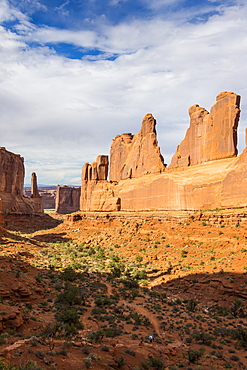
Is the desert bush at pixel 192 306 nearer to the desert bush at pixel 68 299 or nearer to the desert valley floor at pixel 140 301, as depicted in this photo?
the desert valley floor at pixel 140 301

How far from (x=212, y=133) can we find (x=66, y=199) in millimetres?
96138

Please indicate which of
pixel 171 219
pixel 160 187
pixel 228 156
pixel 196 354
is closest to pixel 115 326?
pixel 196 354

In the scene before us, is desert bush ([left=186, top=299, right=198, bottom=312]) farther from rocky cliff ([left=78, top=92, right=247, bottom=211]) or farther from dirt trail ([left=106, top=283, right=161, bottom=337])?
rocky cliff ([left=78, top=92, right=247, bottom=211])

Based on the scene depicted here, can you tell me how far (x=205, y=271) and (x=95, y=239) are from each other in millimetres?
23804

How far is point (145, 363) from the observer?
9.30 m

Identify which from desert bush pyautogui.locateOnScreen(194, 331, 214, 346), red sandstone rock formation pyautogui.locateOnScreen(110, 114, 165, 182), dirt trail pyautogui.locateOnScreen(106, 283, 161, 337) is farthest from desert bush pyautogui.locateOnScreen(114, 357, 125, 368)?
red sandstone rock formation pyautogui.locateOnScreen(110, 114, 165, 182)

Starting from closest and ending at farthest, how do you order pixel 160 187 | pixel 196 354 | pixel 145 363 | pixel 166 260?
pixel 145 363
pixel 196 354
pixel 166 260
pixel 160 187

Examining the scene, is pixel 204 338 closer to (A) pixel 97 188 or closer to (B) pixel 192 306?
(B) pixel 192 306

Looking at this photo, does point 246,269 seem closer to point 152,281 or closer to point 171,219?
point 152,281

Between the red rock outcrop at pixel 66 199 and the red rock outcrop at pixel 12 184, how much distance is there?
119ft

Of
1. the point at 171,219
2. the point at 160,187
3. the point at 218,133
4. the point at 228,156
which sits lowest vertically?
the point at 171,219

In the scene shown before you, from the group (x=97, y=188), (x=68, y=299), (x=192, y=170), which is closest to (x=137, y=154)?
(x=97, y=188)

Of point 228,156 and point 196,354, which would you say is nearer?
point 196,354

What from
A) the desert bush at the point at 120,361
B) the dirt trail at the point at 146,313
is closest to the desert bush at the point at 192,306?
the dirt trail at the point at 146,313
